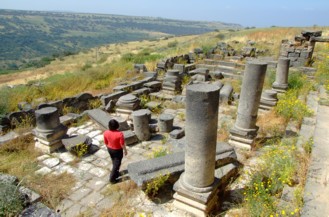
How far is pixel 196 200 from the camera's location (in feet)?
13.9

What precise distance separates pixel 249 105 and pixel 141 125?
290 centimetres

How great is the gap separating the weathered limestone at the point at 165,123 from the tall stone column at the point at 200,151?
10.4 ft

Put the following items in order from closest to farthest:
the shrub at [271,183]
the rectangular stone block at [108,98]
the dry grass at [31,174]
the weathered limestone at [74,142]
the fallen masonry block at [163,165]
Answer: the shrub at [271,183] < the fallen masonry block at [163,165] < the dry grass at [31,174] < the weathered limestone at [74,142] < the rectangular stone block at [108,98]

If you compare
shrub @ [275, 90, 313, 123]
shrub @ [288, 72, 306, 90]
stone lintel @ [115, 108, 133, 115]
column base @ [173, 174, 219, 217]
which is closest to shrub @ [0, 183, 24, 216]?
column base @ [173, 174, 219, 217]

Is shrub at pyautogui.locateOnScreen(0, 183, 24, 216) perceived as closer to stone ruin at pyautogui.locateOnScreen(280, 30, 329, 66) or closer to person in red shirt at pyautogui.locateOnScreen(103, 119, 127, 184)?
person in red shirt at pyautogui.locateOnScreen(103, 119, 127, 184)

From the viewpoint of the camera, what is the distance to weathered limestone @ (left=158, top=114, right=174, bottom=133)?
755cm

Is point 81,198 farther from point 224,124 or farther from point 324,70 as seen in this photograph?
point 324,70

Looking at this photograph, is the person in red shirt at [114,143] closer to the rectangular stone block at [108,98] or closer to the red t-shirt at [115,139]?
the red t-shirt at [115,139]

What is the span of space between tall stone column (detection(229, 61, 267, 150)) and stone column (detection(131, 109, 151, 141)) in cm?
230

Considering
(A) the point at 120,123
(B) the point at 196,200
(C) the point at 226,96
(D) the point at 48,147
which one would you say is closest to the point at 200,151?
(B) the point at 196,200

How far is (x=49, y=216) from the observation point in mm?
3680

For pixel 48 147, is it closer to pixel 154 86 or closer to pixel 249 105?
pixel 249 105

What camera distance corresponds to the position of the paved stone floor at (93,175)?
468 centimetres

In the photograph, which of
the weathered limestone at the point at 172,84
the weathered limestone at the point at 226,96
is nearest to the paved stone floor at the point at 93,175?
the weathered limestone at the point at 226,96
